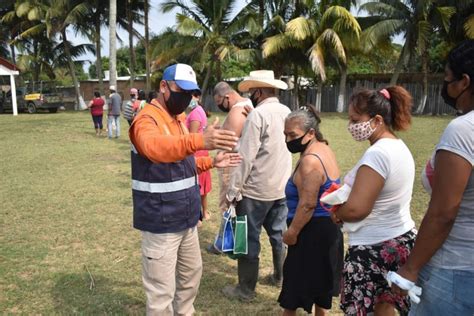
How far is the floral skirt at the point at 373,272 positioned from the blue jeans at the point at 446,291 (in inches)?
18.6

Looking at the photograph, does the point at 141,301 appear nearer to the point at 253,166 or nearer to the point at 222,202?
the point at 222,202

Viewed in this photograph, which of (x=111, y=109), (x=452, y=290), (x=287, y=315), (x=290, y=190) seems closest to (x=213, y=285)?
(x=287, y=315)

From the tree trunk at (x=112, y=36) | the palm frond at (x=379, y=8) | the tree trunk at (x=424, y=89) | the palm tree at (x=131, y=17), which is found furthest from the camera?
the palm tree at (x=131, y=17)

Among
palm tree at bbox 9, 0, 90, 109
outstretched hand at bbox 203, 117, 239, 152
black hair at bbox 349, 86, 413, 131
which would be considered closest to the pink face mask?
black hair at bbox 349, 86, 413, 131

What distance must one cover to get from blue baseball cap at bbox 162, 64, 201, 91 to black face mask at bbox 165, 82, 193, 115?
5 centimetres

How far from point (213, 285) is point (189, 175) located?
65.6 inches

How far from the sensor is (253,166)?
147 inches

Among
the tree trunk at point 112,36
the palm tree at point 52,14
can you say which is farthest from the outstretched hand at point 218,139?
the palm tree at point 52,14

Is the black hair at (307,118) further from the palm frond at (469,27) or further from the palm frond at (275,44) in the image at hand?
the palm frond at (469,27)

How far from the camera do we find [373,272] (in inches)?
95.0

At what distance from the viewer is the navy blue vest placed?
2748 millimetres

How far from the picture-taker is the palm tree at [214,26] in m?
22.6

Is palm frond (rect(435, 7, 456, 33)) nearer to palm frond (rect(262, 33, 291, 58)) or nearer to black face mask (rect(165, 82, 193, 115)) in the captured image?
palm frond (rect(262, 33, 291, 58))

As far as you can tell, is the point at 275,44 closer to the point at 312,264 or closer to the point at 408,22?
the point at 408,22
